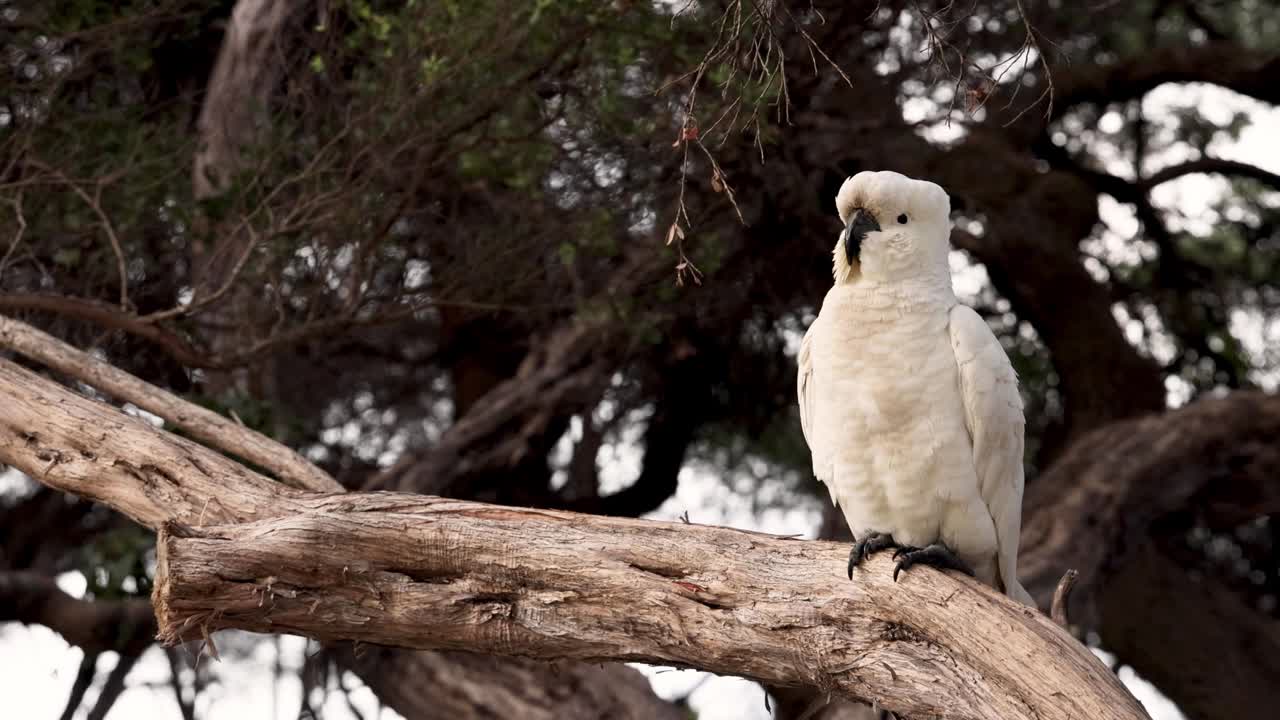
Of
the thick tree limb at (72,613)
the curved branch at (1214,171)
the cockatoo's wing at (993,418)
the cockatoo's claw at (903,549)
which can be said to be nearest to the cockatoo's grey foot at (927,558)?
the cockatoo's claw at (903,549)

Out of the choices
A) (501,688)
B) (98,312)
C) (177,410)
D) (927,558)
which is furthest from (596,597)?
(501,688)

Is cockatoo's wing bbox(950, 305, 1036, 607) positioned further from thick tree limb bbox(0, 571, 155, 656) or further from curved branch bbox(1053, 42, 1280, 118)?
thick tree limb bbox(0, 571, 155, 656)

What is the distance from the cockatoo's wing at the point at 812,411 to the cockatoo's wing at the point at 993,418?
0.29 meters

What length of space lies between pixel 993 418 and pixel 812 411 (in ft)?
1.33

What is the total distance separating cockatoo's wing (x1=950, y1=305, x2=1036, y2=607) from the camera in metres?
2.40

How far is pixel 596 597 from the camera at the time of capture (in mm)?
2365

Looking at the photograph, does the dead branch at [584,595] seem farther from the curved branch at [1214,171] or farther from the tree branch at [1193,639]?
the curved branch at [1214,171]

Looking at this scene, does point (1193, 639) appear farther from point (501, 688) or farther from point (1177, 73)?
point (501, 688)

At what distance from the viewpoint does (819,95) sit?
4863mm

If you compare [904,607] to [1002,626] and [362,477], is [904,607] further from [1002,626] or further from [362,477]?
[362,477]

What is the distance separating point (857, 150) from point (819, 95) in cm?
27

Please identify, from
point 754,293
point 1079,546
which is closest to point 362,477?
point 754,293

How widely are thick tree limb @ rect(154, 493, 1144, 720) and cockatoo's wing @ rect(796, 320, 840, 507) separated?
0.31 m

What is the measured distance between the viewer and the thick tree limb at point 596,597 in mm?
2184
